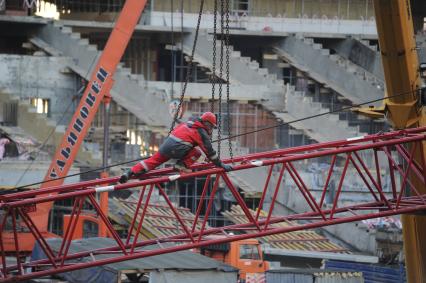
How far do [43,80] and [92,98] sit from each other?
604 inches

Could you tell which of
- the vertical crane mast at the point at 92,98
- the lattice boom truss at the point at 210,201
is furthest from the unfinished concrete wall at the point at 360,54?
the lattice boom truss at the point at 210,201

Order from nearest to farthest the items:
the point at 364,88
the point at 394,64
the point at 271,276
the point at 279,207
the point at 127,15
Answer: the point at 394,64 < the point at 271,276 < the point at 127,15 < the point at 279,207 < the point at 364,88

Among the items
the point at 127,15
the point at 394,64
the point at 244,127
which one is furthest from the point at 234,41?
the point at 394,64

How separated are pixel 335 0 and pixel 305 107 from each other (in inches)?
391

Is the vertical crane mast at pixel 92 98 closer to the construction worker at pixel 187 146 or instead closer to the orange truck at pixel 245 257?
the orange truck at pixel 245 257

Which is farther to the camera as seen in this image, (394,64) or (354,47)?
(354,47)

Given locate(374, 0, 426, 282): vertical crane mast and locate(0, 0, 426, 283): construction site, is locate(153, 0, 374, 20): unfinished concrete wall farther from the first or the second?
locate(374, 0, 426, 282): vertical crane mast

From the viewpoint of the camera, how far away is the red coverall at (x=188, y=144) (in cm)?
2377

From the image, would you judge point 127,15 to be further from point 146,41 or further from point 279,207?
point 146,41

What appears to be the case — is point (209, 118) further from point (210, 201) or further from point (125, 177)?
point (125, 177)

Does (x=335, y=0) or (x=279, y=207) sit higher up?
(x=335, y=0)

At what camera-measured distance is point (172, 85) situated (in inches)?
2116

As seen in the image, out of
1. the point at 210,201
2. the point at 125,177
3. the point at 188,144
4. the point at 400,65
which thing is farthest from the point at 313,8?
the point at 125,177

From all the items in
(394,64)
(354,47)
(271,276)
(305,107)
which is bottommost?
(271,276)
